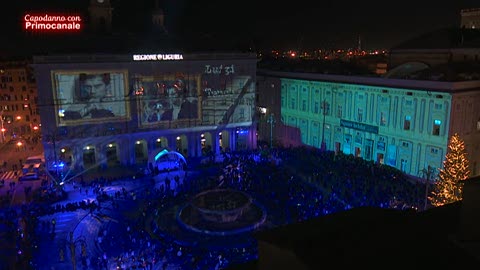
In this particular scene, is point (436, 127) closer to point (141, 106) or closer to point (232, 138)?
point (232, 138)

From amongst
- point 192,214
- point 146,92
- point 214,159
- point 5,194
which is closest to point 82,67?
point 146,92

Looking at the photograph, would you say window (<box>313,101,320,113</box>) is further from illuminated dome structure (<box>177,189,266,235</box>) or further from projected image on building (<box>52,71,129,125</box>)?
projected image on building (<box>52,71,129,125</box>)

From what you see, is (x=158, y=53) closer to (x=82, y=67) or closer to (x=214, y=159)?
(x=82, y=67)

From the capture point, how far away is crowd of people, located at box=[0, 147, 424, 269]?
74.0 ft

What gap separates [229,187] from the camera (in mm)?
32875

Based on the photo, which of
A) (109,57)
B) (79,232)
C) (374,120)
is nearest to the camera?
(79,232)

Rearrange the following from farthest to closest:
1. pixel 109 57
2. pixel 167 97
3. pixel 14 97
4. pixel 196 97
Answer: pixel 14 97 < pixel 196 97 < pixel 167 97 < pixel 109 57

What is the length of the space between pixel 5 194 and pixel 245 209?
2070cm

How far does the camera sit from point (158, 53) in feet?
139

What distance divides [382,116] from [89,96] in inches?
1140

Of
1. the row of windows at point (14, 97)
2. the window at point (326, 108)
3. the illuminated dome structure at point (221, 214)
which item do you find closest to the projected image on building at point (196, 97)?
the window at point (326, 108)

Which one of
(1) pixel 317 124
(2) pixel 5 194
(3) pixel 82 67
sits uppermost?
(3) pixel 82 67

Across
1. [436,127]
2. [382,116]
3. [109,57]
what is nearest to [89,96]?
[109,57]

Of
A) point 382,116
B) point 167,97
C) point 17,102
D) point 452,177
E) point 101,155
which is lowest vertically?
point 101,155
